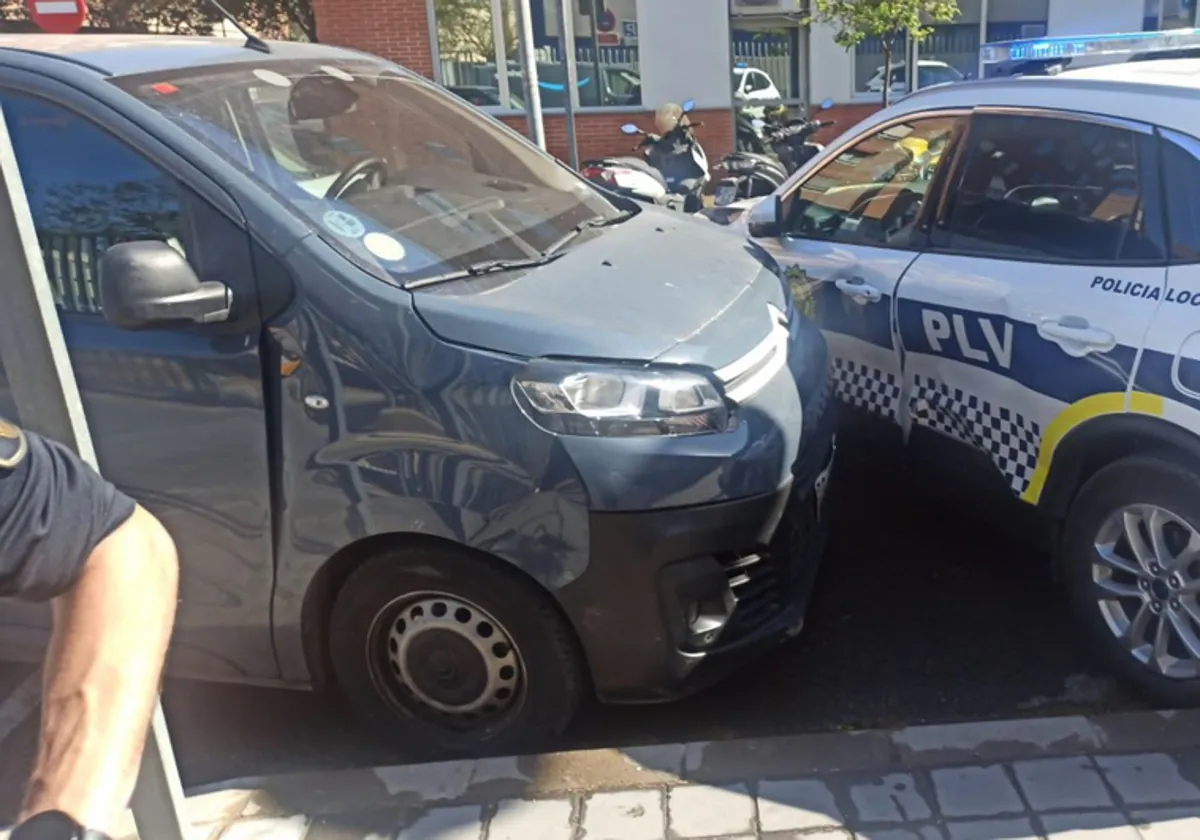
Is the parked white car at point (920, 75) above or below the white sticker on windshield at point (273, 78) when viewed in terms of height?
below

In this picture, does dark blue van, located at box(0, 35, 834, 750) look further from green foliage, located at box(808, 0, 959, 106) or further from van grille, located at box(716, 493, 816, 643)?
green foliage, located at box(808, 0, 959, 106)

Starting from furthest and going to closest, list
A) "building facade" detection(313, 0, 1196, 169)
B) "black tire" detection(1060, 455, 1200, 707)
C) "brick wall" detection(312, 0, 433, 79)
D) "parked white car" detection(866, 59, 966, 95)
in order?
1. "parked white car" detection(866, 59, 966, 95)
2. "brick wall" detection(312, 0, 433, 79)
3. "building facade" detection(313, 0, 1196, 169)
4. "black tire" detection(1060, 455, 1200, 707)

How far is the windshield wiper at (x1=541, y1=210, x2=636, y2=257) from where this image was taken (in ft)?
10.7

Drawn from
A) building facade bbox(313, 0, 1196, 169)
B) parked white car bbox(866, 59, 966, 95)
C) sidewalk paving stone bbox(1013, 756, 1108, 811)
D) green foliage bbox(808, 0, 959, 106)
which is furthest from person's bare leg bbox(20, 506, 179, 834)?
parked white car bbox(866, 59, 966, 95)

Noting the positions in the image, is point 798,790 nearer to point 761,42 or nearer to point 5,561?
point 5,561

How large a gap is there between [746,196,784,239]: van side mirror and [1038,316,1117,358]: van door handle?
1439 mm

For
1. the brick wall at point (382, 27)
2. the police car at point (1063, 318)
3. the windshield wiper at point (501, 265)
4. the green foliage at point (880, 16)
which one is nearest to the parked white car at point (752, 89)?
the green foliage at point (880, 16)

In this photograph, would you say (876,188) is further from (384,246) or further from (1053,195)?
(384,246)

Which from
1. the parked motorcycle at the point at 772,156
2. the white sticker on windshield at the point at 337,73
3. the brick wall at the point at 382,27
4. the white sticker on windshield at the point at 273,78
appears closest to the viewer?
the white sticker on windshield at the point at 273,78

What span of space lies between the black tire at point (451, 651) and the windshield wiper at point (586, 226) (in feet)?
3.32

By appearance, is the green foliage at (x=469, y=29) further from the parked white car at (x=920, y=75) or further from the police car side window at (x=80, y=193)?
the police car side window at (x=80, y=193)

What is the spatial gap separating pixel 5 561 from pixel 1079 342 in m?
2.78

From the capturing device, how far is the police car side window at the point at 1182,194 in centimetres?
290

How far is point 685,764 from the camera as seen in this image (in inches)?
111
